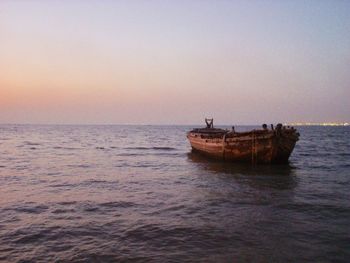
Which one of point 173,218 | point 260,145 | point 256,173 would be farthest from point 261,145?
point 173,218

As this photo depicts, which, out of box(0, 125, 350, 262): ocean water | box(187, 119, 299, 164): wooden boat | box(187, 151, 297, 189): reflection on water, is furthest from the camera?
box(187, 119, 299, 164): wooden boat

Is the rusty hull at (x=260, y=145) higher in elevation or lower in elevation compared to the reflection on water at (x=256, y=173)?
higher

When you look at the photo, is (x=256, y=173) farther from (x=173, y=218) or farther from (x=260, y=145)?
(x=173, y=218)

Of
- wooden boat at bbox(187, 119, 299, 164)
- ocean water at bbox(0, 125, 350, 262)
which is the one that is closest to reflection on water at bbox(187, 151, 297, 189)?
ocean water at bbox(0, 125, 350, 262)

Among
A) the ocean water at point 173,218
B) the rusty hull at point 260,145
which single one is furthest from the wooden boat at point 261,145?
the ocean water at point 173,218

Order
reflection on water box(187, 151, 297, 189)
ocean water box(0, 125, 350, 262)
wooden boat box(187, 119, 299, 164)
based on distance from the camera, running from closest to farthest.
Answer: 1. ocean water box(0, 125, 350, 262)
2. reflection on water box(187, 151, 297, 189)
3. wooden boat box(187, 119, 299, 164)

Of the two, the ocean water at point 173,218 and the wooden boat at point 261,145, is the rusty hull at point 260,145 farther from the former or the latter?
the ocean water at point 173,218

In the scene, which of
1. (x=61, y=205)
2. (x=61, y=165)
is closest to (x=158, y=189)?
(x=61, y=205)

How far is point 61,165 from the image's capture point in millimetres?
24734

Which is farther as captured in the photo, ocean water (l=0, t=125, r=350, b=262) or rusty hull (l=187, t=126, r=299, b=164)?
rusty hull (l=187, t=126, r=299, b=164)

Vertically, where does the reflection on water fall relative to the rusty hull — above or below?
below

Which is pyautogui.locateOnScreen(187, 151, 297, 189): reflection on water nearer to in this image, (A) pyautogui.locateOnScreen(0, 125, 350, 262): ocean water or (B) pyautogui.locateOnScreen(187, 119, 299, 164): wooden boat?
(A) pyautogui.locateOnScreen(0, 125, 350, 262): ocean water

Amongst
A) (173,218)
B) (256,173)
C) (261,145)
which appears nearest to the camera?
(173,218)

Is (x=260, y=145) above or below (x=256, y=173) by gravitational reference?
above
